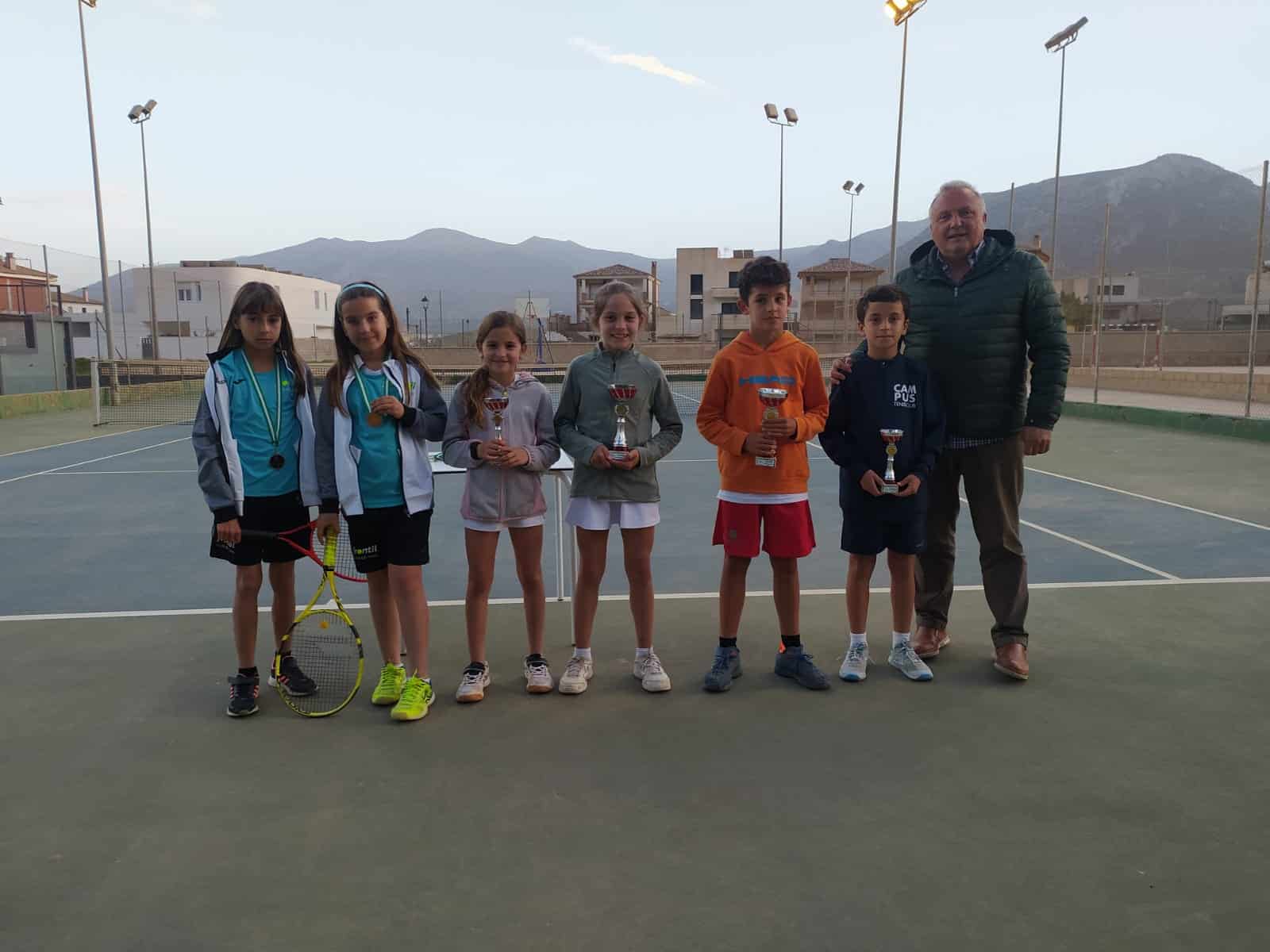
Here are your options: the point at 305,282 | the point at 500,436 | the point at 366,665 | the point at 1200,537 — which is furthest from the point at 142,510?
the point at 305,282

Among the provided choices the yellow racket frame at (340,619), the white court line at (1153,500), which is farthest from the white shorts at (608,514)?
the white court line at (1153,500)

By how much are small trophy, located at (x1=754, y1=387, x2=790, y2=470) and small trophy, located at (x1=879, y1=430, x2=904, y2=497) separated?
39 cm

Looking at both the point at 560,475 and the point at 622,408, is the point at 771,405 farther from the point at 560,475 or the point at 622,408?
the point at 560,475

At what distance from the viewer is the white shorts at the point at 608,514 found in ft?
11.0

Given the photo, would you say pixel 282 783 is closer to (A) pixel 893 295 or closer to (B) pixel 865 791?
(B) pixel 865 791

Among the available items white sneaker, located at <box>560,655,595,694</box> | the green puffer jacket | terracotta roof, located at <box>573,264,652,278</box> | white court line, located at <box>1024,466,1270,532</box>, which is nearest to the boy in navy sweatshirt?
the green puffer jacket

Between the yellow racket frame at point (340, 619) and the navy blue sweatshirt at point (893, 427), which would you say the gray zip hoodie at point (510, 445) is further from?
the navy blue sweatshirt at point (893, 427)

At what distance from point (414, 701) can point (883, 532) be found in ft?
5.93

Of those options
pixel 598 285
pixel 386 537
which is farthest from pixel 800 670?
pixel 598 285

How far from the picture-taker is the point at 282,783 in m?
2.67

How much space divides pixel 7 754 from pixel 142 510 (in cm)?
507

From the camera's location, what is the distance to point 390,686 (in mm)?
3316

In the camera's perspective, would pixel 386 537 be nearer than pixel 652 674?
Yes

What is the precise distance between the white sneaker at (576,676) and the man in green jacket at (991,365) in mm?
1315
